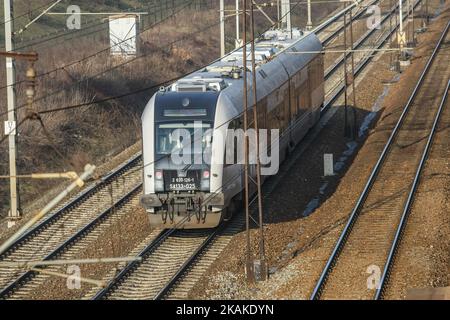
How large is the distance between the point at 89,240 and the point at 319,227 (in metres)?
5.71

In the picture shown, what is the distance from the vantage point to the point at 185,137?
24.4 metres

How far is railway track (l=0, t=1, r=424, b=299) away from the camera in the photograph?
73.5ft

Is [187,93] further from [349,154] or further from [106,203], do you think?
[349,154]

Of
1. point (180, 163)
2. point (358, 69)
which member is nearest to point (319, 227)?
point (180, 163)

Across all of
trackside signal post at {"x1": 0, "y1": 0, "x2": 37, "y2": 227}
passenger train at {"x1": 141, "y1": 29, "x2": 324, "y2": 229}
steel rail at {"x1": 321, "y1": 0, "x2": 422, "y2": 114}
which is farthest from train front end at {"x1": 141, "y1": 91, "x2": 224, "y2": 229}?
steel rail at {"x1": 321, "y1": 0, "x2": 422, "y2": 114}

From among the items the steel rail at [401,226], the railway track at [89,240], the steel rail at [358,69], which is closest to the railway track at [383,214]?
the steel rail at [401,226]

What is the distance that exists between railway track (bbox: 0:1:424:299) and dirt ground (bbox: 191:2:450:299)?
508 mm

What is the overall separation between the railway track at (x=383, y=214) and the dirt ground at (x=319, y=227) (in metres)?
0.28

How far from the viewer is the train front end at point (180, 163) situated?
2438cm

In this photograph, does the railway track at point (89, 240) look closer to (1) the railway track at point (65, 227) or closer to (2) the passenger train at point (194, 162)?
(1) the railway track at point (65, 227)

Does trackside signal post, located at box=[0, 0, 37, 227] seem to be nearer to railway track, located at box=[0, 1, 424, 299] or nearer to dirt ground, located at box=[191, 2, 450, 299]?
railway track, located at box=[0, 1, 424, 299]

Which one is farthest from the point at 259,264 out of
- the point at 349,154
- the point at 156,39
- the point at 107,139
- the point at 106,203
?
the point at 156,39

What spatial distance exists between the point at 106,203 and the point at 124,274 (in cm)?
649

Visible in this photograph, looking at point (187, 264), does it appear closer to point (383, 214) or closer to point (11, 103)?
point (383, 214)
